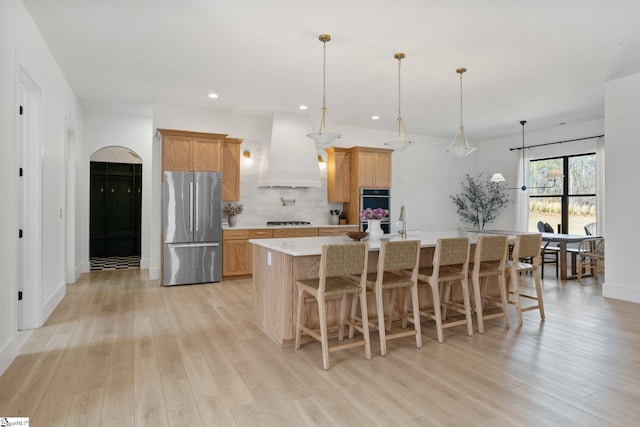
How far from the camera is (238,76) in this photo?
16.0ft

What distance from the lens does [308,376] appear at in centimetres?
274

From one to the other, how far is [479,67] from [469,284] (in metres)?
2.52

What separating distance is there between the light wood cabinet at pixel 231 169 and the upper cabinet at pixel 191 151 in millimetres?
271

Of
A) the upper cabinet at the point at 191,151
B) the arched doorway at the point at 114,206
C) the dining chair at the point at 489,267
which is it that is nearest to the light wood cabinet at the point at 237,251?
the upper cabinet at the point at 191,151

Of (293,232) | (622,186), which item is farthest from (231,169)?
(622,186)

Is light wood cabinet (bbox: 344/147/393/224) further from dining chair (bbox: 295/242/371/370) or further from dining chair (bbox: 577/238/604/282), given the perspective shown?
dining chair (bbox: 295/242/371/370)

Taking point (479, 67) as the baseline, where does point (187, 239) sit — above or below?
below

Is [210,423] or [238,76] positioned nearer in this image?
[210,423]

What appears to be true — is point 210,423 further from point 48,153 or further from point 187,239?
point 187,239

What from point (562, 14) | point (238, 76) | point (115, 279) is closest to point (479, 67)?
point (562, 14)

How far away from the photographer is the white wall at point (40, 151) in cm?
285

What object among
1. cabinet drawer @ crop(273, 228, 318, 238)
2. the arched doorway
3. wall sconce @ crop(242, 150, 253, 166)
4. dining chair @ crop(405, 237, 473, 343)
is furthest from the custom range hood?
the arched doorway

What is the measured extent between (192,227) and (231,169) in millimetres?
1228

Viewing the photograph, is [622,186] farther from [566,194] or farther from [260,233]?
[260,233]
